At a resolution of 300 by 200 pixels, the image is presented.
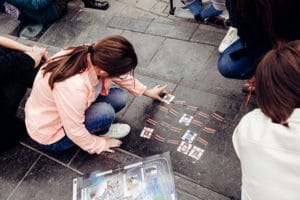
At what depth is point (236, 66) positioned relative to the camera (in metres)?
3.17

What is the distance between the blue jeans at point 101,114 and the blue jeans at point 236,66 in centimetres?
93

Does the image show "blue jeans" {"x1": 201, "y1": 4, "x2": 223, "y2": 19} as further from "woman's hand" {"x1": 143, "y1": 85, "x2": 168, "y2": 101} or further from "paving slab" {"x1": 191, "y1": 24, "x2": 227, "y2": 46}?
"woman's hand" {"x1": 143, "y1": 85, "x2": 168, "y2": 101}

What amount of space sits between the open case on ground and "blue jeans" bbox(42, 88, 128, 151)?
34 cm

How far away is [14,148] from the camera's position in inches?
131

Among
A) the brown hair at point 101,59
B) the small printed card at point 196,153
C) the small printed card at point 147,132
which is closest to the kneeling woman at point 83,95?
the brown hair at point 101,59

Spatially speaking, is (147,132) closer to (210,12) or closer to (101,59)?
(101,59)

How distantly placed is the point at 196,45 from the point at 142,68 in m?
0.65

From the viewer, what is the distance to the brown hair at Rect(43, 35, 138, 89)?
95.5 inches

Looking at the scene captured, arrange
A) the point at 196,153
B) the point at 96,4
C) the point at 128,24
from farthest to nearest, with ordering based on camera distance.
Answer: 1. the point at 96,4
2. the point at 128,24
3. the point at 196,153

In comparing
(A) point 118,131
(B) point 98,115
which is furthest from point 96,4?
(B) point 98,115

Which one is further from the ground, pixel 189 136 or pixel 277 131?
pixel 277 131

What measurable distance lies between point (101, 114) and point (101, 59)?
0.63 metres

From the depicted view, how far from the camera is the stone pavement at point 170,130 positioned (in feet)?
9.34

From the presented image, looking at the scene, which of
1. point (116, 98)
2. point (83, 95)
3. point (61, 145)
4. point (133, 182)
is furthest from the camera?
point (116, 98)
